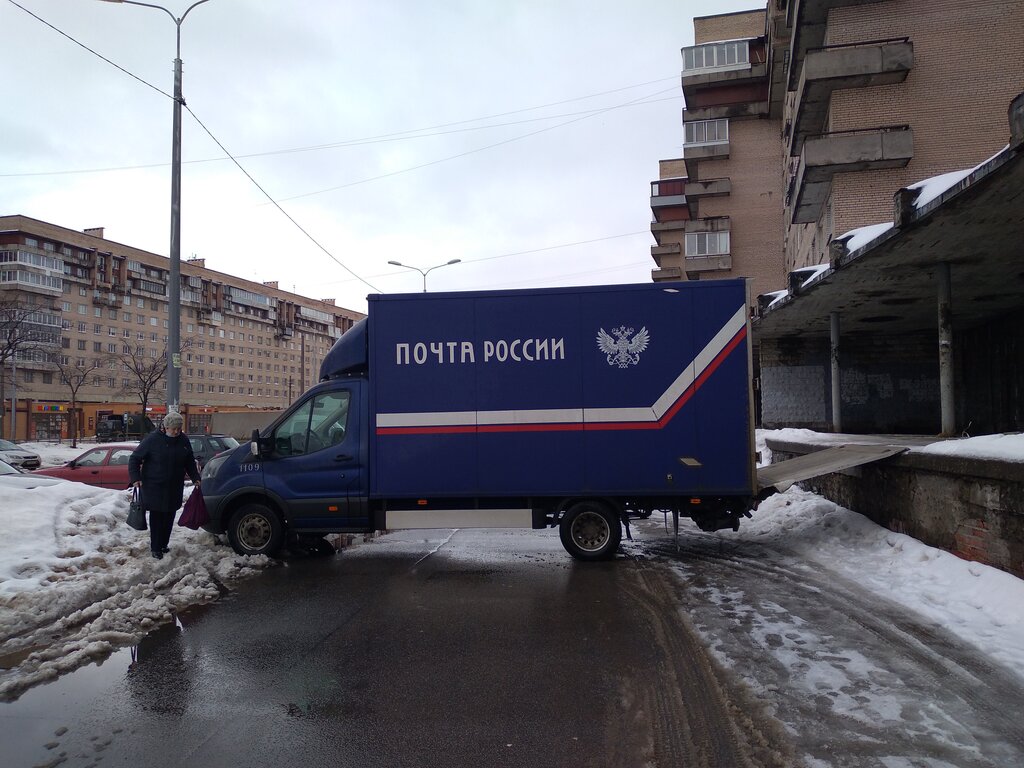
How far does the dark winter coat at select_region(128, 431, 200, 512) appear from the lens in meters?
8.05

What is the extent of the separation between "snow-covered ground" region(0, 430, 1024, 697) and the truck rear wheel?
95.1 inches

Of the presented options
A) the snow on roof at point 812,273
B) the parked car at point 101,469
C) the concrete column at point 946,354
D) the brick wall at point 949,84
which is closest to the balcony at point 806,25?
the brick wall at point 949,84

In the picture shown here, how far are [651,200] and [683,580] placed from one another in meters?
51.7

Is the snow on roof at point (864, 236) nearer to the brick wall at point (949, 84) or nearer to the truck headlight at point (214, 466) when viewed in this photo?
the truck headlight at point (214, 466)

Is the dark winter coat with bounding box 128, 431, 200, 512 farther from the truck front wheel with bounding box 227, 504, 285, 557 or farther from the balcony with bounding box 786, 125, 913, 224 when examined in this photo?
the balcony with bounding box 786, 125, 913, 224

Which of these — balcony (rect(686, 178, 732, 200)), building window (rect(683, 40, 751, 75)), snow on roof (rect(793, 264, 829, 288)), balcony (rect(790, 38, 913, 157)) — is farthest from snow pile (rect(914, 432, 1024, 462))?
building window (rect(683, 40, 751, 75))

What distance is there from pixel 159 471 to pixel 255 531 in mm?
1501

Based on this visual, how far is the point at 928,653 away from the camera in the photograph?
5.09 meters

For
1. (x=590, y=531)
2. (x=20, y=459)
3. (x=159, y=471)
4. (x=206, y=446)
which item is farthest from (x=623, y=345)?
(x=20, y=459)

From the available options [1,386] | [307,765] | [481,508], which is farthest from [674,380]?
[1,386]

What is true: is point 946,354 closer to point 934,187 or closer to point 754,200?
point 934,187

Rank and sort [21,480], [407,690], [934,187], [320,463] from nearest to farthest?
[407,690]
[320,463]
[934,187]
[21,480]

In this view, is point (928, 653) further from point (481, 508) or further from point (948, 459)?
point (481, 508)

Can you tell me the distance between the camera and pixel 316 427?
30.0ft
